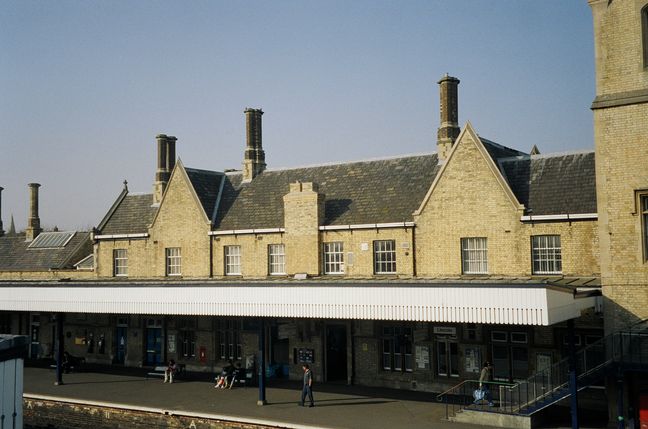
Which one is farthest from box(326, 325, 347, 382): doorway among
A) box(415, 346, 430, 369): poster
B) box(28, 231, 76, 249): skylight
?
box(28, 231, 76, 249): skylight

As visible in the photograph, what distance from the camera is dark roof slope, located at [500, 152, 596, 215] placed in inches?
998

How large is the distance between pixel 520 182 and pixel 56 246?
32.3m

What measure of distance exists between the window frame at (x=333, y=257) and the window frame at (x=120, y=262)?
42.2ft

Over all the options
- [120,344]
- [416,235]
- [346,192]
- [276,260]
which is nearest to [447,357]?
[416,235]

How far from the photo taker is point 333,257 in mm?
30703

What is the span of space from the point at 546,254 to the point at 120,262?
77.1 feet

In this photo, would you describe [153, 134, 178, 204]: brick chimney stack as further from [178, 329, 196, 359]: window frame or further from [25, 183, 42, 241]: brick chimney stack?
[25, 183, 42, 241]: brick chimney stack

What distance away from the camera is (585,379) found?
818 inches

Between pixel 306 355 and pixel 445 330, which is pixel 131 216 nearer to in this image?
pixel 306 355

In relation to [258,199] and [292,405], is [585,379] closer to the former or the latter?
[292,405]

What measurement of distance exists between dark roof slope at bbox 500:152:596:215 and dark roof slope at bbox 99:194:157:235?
67.0ft

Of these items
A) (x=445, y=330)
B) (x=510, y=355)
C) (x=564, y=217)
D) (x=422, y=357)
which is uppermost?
(x=564, y=217)

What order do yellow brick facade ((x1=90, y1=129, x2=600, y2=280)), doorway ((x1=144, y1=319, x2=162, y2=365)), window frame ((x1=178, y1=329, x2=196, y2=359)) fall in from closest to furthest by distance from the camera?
yellow brick facade ((x1=90, y1=129, x2=600, y2=280)) → window frame ((x1=178, y1=329, x2=196, y2=359)) → doorway ((x1=144, y1=319, x2=162, y2=365))

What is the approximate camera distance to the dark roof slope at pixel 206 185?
115 feet
